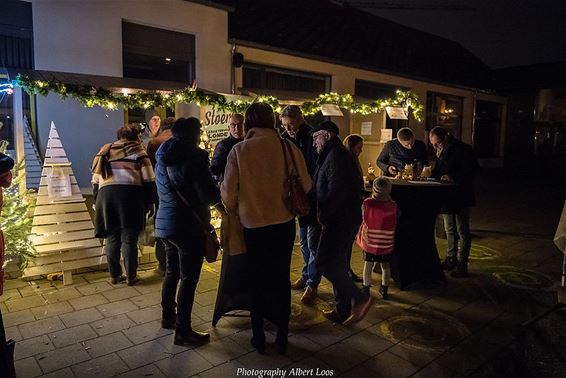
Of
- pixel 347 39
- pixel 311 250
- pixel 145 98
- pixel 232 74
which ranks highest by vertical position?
pixel 347 39

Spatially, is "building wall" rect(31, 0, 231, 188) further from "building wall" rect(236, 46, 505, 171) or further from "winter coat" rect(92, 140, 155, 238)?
"winter coat" rect(92, 140, 155, 238)

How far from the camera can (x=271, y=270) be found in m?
3.36

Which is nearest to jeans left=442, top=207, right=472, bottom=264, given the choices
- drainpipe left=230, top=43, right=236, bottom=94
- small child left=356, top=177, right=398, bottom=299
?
small child left=356, top=177, right=398, bottom=299

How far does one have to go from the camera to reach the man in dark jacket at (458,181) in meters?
5.34

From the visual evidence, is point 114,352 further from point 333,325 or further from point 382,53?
point 382,53

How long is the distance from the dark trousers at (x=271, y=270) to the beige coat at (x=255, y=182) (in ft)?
0.33

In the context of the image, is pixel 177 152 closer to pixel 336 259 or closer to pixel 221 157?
pixel 221 157

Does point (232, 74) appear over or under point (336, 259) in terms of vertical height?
over

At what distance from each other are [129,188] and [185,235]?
5.70 feet

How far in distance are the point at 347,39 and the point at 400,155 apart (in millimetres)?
8019

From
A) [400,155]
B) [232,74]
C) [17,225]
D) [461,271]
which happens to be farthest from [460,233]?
[232,74]

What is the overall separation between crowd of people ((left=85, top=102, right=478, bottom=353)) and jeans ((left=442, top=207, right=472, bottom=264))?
0.02 m

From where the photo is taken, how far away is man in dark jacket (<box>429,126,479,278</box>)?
5336 mm

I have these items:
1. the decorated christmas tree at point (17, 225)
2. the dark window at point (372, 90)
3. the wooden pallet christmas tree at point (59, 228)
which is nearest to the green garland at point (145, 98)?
the wooden pallet christmas tree at point (59, 228)
